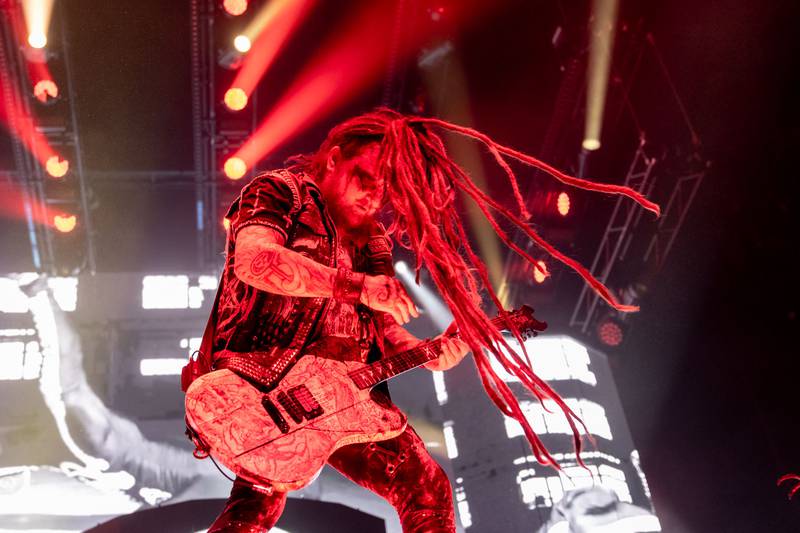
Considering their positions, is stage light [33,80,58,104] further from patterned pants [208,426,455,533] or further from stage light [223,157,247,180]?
patterned pants [208,426,455,533]

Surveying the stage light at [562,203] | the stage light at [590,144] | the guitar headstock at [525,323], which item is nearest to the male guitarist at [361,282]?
the guitar headstock at [525,323]

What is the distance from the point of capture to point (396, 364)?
7.25ft

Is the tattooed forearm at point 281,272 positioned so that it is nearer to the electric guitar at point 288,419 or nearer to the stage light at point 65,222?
the electric guitar at point 288,419

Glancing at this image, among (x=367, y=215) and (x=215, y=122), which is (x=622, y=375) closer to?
(x=215, y=122)

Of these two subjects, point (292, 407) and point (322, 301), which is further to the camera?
point (322, 301)

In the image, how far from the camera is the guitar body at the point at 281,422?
198 cm

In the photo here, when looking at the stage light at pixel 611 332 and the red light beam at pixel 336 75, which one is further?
the stage light at pixel 611 332

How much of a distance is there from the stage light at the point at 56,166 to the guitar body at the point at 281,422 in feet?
21.0

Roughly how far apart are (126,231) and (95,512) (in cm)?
354

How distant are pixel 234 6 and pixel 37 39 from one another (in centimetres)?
168

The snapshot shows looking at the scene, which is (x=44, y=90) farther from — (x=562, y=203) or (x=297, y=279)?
(x=297, y=279)

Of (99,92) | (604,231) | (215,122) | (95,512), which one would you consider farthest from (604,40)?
(95,512)

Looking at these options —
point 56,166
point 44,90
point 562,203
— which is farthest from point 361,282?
point 56,166

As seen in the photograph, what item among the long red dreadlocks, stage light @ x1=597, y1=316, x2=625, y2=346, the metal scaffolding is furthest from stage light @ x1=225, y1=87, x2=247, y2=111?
the long red dreadlocks
